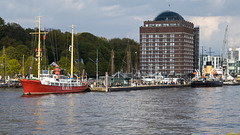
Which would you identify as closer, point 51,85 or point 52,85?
point 51,85

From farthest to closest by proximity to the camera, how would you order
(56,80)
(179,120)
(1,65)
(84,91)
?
(1,65)
(84,91)
(56,80)
(179,120)

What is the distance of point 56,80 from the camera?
397ft

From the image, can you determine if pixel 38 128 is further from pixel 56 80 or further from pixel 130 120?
pixel 56 80

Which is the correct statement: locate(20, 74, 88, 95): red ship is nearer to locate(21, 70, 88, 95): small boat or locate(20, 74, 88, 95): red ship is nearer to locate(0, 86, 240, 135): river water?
locate(21, 70, 88, 95): small boat

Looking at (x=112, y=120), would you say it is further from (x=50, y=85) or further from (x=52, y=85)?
(x=52, y=85)

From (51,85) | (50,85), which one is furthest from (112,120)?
(51,85)

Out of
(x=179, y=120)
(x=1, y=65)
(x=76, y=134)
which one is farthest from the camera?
(x=1, y=65)

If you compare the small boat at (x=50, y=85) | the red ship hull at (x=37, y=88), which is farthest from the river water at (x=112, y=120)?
the small boat at (x=50, y=85)

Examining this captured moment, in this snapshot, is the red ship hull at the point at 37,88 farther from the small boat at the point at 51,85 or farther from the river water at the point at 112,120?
the river water at the point at 112,120

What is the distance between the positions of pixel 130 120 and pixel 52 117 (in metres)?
12.6

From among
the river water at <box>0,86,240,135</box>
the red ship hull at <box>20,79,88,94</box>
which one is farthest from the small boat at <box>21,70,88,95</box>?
the river water at <box>0,86,240,135</box>

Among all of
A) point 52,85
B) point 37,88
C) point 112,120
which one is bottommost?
point 112,120

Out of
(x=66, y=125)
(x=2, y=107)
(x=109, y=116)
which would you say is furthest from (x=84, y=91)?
(x=66, y=125)

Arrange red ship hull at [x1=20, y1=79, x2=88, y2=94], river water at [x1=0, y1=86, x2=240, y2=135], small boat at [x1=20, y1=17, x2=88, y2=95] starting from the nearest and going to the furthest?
1. river water at [x1=0, y1=86, x2=240, y2=135]
2. red ship hull at [x1=20, y1=79, x2=88, y2=94]
3. small boat at [x1=20, y1=17, x2=88, y2=95]
